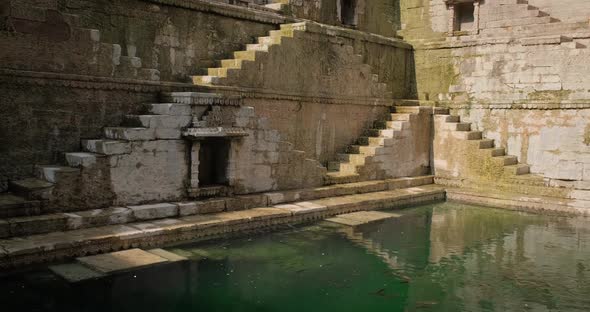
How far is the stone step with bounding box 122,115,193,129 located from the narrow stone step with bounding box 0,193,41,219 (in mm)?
1774

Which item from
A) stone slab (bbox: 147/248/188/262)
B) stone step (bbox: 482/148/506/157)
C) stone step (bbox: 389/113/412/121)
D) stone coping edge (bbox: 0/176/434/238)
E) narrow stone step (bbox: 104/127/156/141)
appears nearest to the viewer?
stone coping edge (bbox: 0/176/434/238)

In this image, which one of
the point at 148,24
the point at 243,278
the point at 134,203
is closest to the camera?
the point at 243,278

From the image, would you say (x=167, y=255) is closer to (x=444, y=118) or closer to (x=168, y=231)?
(x=168, y=231)

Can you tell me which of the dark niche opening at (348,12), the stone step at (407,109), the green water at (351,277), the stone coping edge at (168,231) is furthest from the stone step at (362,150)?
the dark niche opening at (348,12)

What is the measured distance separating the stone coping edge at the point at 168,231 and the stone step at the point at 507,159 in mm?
2836

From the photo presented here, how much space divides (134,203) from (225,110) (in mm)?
1966

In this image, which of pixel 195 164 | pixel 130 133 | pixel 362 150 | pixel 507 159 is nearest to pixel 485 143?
pixel 507 159

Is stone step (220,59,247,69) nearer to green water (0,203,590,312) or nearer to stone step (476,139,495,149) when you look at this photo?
green water (0,203,590,312)

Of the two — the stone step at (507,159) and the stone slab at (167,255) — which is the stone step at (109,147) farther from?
the stone step at (507,159)

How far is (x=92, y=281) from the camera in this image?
5738mm

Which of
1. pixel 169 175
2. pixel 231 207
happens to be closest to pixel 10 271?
pixel 169 175

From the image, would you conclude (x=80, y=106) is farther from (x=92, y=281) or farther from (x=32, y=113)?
(x=92, y=281)

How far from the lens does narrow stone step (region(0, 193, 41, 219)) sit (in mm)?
6426

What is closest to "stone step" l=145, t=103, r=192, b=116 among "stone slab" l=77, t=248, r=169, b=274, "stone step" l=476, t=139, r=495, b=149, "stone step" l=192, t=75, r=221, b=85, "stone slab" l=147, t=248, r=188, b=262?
"stone step" l=192, t=75, r=221, b=85
